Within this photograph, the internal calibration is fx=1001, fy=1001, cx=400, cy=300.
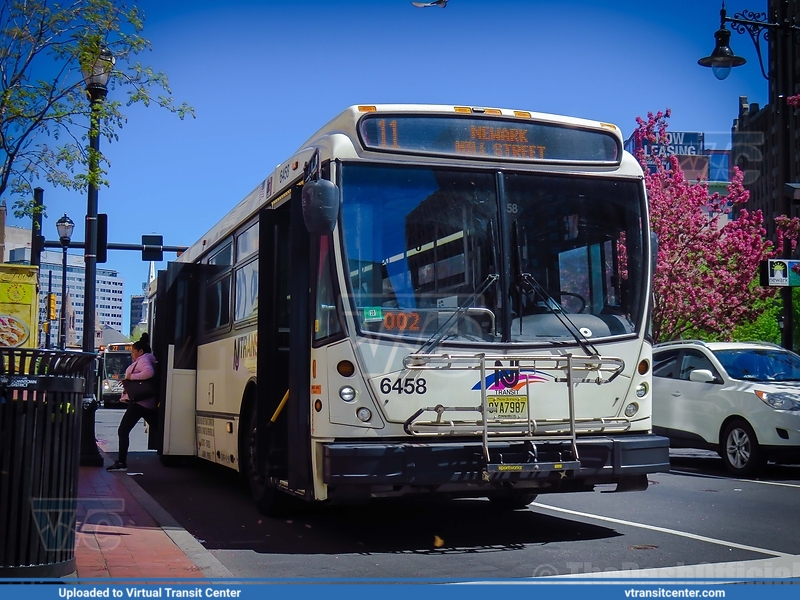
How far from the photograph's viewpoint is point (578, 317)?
8148 mm

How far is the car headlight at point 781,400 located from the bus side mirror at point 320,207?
7.88 m

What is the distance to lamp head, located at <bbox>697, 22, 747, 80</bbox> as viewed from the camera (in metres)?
16.6

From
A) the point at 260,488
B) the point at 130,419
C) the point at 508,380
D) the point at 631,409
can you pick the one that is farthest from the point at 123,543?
the point at 130,419

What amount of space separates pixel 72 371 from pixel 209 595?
1633 millimetres

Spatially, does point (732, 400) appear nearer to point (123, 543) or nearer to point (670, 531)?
point (670, 531)

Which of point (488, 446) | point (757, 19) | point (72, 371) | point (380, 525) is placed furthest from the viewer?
point (757, 19)

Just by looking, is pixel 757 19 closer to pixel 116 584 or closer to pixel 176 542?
pixel 176 542

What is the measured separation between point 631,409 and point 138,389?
308 inches

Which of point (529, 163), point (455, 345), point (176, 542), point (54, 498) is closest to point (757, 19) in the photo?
point (529, 163)

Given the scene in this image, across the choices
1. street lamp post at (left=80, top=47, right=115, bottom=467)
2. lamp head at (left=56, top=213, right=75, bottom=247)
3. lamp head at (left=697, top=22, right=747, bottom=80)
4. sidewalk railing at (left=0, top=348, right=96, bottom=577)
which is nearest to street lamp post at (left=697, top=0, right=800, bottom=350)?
lamp head at (left=697, top=22, right=747, bottom=80)

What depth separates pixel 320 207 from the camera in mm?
7418

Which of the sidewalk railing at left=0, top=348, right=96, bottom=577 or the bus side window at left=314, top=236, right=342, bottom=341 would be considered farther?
the bus side window at left=314, top=236, right=342, bottom=341

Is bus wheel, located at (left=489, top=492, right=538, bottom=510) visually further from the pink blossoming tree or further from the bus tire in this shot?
the pink blossoming tree

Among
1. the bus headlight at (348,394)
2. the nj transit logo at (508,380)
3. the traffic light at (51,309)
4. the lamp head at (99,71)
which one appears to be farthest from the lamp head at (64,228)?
the nj transit logo at (508,380)
